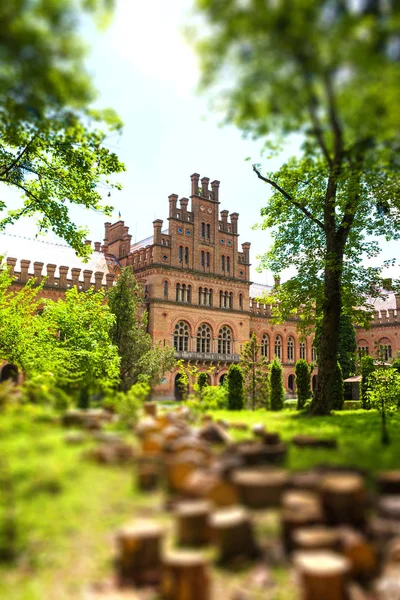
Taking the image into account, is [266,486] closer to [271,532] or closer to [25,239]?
[271,532]

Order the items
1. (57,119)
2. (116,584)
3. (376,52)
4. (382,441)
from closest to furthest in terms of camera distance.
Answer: (116,584) → (376,52) → (382,441) → (57,119)

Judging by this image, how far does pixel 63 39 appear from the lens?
3.96 metres

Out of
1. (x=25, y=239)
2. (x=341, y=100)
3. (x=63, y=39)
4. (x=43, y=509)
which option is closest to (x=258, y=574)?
(x=43, y=509)

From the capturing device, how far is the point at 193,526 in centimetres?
270

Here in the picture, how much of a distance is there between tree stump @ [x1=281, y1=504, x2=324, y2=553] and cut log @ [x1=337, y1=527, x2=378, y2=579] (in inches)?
7.0

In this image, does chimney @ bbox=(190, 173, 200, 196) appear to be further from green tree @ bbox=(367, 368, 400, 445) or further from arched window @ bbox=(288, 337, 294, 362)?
green tree @ bbox=(367, 368, 400, 445)

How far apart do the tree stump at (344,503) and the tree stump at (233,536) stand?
0.50m

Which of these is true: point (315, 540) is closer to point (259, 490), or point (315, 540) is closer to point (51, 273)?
point (259, 490)

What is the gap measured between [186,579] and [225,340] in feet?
127

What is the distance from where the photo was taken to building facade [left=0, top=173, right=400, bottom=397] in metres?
35.8

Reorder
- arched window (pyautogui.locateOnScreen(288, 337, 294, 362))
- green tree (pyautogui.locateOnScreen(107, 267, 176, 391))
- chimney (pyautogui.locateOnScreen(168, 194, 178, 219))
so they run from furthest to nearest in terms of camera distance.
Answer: arched window (pyautogui.locateOnScreen(288, 337, 294, 362))
chimney (pyautogui.locateOnScreen(168, 194, 178, 219))
green tree (pyautogui.locateOnScreen(107, 267, 176, 391))

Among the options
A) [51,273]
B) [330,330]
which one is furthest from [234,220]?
[330,330]

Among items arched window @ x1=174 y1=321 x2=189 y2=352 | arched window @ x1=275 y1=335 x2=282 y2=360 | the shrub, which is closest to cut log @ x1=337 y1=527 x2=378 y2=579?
the shrub

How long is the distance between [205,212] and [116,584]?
128 feet
